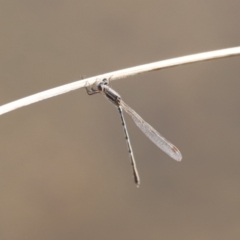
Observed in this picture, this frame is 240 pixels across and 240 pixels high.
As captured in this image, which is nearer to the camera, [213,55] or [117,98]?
[213,55]

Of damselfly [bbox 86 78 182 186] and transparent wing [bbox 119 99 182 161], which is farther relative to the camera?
transparent wing [bbox 119 99 182 161]

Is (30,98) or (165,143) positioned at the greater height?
(165,143)

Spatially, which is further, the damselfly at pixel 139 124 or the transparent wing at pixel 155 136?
the transparent wing at pixel 155 136

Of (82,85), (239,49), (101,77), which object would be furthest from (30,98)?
(239,49)

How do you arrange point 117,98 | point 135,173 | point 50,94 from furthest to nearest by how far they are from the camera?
point 135,173 < point 117,98 < point 50,94

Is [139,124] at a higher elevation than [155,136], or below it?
higher

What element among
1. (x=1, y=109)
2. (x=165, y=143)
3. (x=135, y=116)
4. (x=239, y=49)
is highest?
(x=135, y=116)

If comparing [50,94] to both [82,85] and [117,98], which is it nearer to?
[82,85]

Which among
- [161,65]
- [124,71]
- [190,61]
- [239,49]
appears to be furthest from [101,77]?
[239,49]

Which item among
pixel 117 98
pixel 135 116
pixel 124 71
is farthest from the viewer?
pixel 135 116

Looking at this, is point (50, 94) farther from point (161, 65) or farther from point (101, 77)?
point (161, 65)
